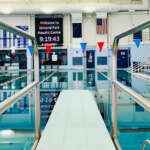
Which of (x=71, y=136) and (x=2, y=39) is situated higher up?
(x=2, y=39)

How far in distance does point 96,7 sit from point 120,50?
3.22 m

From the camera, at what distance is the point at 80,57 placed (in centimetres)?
1431

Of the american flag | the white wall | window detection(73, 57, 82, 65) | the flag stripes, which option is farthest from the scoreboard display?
the white wall

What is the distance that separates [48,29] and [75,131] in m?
13.0

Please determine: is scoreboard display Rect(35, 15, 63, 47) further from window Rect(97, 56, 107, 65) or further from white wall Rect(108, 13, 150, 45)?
white wall Rect(108, 13, 150, 45)

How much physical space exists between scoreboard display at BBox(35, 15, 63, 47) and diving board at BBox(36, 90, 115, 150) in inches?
469

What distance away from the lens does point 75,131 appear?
1800 millimetres

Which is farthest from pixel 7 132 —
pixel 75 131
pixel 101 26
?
pixel 101 26

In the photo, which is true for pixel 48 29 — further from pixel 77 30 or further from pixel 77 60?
pixel 77 60

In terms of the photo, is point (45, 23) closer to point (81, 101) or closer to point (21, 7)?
point (21, 7)

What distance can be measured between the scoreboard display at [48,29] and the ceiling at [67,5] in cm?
88

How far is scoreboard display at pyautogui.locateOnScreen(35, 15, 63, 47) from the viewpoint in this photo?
46.5 ft

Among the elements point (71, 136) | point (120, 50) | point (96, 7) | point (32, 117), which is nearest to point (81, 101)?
point (32, 117)

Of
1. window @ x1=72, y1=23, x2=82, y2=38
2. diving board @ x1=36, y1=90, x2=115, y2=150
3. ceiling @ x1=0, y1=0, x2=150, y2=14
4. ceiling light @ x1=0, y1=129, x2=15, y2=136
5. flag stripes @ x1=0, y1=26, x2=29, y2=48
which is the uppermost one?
ceiling @ x1=0, y1=0, x2=150, y2=14
